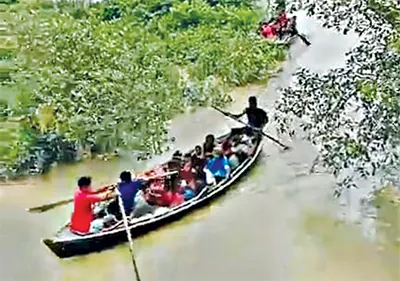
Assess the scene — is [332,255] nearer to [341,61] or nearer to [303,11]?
[341,61]

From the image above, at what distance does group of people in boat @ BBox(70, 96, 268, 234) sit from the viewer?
237 cm

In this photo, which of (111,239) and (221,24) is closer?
(111,239)

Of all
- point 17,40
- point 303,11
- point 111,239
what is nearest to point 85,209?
point 111,239

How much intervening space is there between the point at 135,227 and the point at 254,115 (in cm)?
48

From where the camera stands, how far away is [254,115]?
2.44m

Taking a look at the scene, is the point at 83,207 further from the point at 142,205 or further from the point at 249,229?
the point at 249,229

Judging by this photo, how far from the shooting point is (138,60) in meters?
2.44

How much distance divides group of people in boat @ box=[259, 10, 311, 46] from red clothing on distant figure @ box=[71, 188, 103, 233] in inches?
27.7

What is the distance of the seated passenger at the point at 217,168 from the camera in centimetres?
247

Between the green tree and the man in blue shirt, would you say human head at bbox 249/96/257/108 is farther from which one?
the man in blue shirt

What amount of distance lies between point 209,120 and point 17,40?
0.61m

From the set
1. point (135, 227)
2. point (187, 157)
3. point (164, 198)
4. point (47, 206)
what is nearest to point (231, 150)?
point (187, 157)

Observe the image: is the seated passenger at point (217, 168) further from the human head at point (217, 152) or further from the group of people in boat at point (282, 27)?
the group of people in boat at point (282, 27)

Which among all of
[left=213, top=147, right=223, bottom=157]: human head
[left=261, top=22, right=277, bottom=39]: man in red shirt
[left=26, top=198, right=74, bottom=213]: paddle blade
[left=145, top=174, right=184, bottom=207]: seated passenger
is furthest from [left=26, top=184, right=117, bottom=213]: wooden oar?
[left=261, top=22, right=277, bottom=39]: man in red shirt
